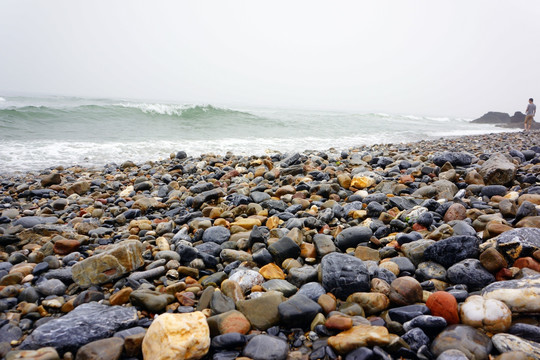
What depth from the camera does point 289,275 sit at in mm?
2059

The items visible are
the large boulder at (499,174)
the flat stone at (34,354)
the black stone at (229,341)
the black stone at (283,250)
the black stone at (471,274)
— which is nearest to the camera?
the flat stone at (34,354)

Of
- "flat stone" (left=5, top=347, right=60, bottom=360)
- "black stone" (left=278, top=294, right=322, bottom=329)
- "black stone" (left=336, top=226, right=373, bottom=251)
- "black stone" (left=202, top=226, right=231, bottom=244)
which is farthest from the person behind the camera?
"black stone" (left=202, top=226, right=231, bottom=244)

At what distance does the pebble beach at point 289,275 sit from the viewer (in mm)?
1393

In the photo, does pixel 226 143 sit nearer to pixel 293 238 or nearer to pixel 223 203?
pixel 223 203

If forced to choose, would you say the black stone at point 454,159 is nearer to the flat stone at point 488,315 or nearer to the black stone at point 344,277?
the black stone at point 344,277

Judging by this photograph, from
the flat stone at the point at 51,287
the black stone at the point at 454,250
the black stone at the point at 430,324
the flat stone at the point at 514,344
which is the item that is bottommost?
the flat stone at the point at 51,287

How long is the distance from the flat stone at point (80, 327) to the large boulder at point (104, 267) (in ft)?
1.30

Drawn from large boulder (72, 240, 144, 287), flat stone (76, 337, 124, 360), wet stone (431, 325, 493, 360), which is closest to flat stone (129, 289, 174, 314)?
flat stone (76, 337, 124, 360)

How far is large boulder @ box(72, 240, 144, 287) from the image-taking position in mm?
2076

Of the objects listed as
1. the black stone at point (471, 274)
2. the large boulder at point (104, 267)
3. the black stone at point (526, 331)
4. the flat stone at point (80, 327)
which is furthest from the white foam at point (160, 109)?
the black stone at point (526, 331)

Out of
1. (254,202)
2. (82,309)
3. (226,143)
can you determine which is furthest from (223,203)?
(226,143)

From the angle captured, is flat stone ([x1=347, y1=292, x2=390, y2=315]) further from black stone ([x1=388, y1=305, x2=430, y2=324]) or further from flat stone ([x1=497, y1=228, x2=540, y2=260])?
flat stone ([x1=497, y1=228, x2=540, y2=260])

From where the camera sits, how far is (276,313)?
1.64 metres

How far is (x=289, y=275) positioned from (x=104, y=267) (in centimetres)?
138
